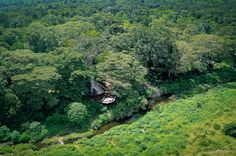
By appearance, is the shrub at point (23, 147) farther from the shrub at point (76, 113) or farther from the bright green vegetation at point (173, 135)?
the shrub at point (76, 113)

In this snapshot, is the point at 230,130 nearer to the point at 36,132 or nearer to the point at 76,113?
the point at 76,113

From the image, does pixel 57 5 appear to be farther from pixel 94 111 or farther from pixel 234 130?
pixel 234 130

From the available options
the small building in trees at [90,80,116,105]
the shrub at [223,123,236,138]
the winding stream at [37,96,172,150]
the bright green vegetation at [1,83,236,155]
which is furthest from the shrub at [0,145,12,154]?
the shrub at [223,123,236,138]

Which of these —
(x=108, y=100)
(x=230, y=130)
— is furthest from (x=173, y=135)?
(x=108, y=100)

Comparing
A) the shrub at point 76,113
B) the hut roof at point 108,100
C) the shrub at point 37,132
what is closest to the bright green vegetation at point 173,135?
the shrub at point 37,132

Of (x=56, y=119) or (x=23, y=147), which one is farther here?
(x=56, y=119)

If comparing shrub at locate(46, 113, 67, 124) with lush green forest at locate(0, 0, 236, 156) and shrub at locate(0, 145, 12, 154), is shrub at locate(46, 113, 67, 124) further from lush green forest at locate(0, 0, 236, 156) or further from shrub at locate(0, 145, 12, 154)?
shrub at locate(0, 145, 12, 154)

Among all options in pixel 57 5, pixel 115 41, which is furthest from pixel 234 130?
pixel 57 5
